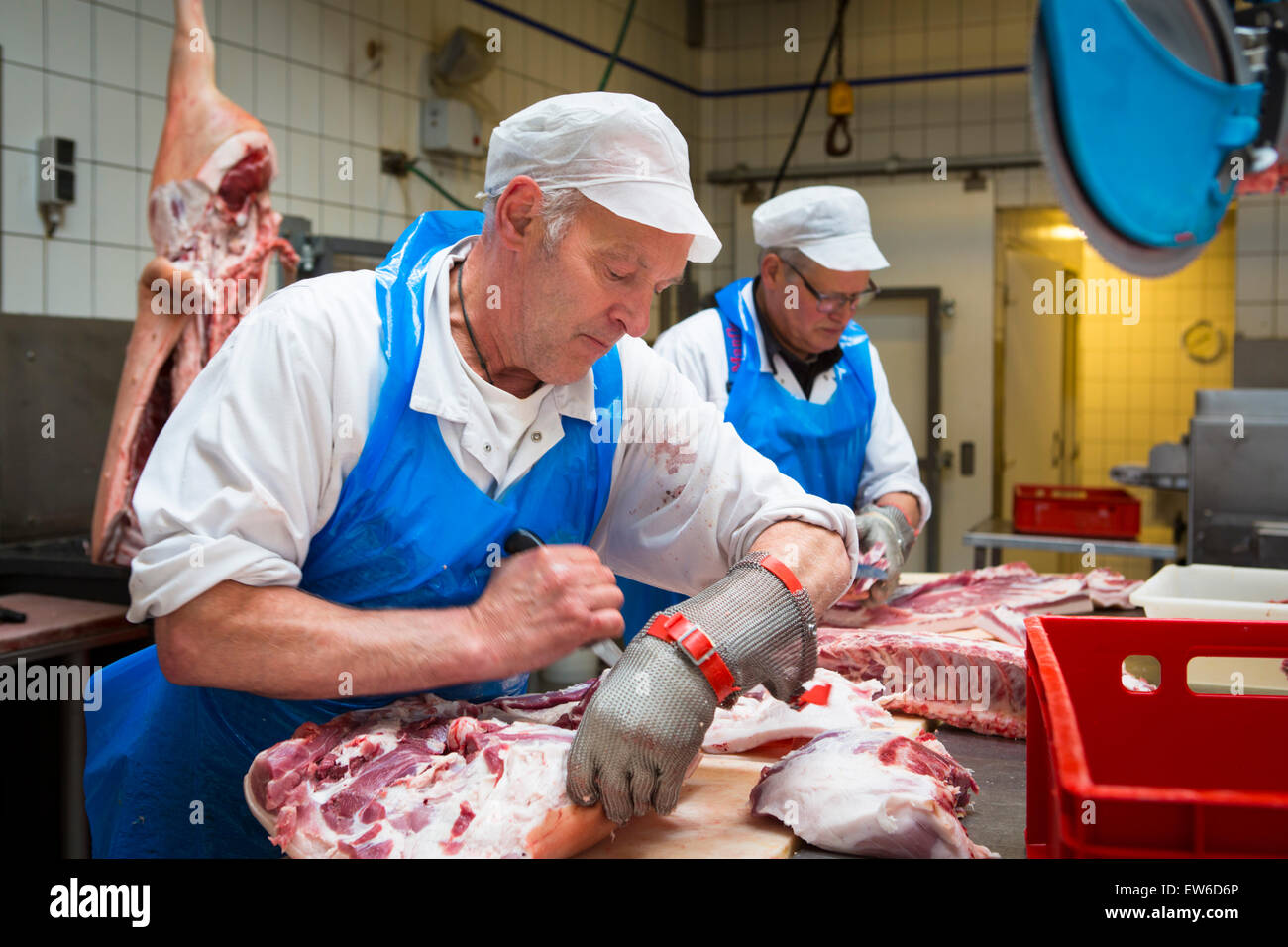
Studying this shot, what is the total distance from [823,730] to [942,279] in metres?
5.73

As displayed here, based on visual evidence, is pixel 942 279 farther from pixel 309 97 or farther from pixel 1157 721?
pixel 1157 721

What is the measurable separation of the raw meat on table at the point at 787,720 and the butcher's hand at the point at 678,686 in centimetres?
15

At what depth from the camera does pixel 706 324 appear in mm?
3268

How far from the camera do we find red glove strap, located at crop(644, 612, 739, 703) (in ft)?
4.84

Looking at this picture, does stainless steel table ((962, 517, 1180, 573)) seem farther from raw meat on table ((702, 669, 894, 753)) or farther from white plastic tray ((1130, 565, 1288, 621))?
raw meat on table ((702, 669, 894, 753))

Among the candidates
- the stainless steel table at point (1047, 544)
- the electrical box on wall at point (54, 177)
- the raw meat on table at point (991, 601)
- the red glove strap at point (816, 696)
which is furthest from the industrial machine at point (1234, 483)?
the electrical box on wall at point (54, 177)

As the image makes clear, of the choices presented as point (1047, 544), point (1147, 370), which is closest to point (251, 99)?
point (1047, 544)

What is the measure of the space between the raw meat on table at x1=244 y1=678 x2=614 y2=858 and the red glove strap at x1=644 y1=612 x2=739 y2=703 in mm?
202

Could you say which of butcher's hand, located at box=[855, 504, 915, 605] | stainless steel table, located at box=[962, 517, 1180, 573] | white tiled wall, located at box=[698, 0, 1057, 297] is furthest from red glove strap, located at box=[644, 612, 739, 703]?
white tiled wall, located at box=[698, 0, 1057, 297]

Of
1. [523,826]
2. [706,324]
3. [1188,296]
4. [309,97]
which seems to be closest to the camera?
[523,826]

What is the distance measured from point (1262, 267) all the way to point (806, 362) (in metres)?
4.27

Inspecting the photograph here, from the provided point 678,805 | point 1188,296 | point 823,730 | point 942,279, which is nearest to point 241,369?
point 678,805
